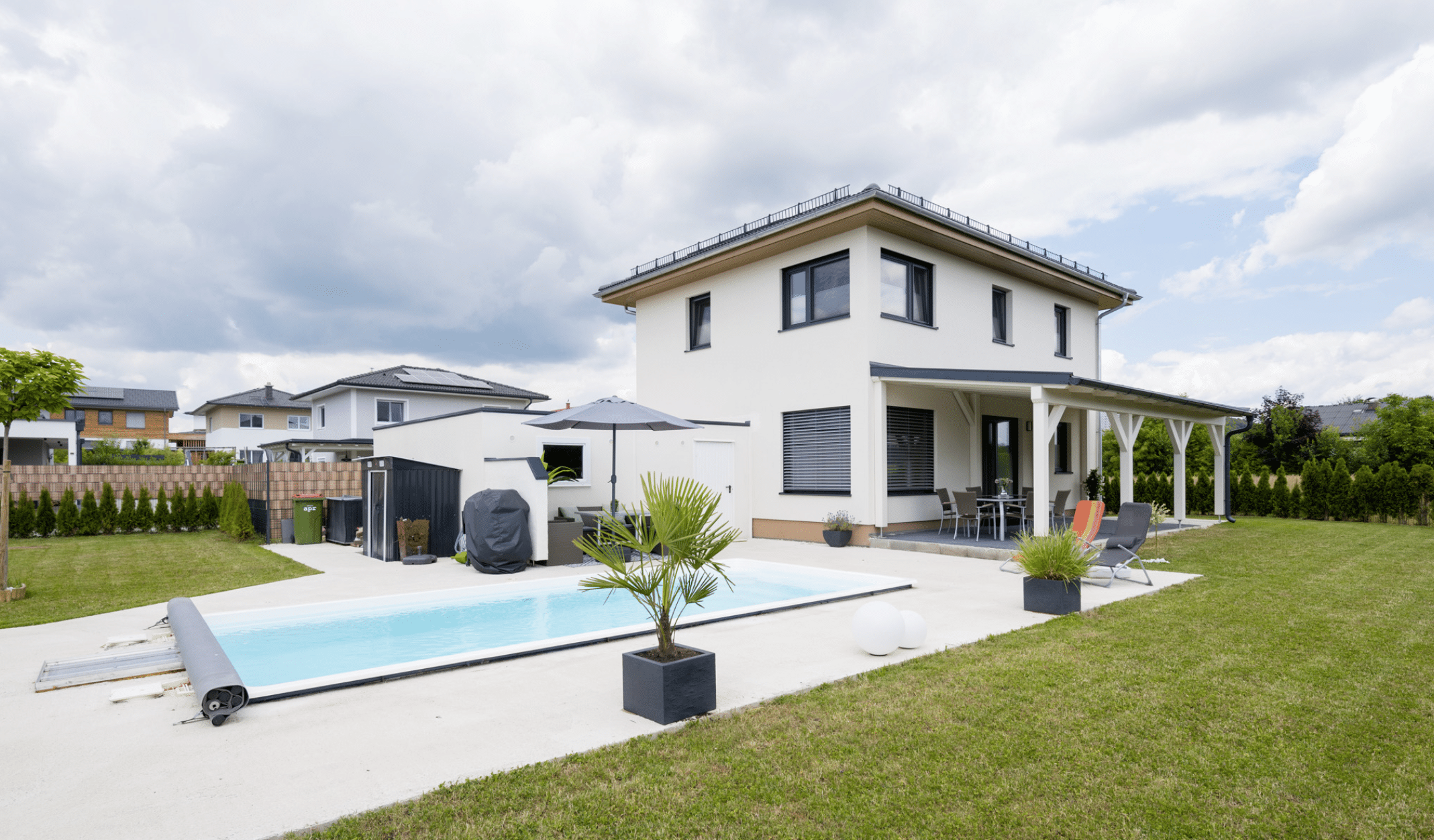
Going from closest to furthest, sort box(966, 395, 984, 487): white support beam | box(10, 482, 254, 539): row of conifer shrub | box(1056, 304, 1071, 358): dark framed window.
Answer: box(10, 482, 254, 539): row of conifer shrub, box(966, 395, 984, 487): white support beam, box(1056, 304, 1071, 358): dark framed window

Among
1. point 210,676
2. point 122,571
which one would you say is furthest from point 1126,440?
point 122,571

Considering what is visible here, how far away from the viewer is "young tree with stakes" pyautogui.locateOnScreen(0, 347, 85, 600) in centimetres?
811

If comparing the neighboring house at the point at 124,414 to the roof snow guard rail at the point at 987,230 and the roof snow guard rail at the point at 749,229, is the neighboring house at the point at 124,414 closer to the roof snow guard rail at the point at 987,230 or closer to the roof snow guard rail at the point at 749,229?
the roof snow guard rail at the point at 749,229

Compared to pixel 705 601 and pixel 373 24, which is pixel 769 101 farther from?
pixel 705 601

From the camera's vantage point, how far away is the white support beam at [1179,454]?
16.0 m

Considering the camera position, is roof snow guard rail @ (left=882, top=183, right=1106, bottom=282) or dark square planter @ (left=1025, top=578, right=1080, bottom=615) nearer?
dark square planter @ (left=1025, top=578, right=1080, bottom=615)

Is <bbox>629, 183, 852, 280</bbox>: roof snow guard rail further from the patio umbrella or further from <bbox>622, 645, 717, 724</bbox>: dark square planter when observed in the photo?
<bbox>622, 645, 717, 724</bbox>: dark square planter

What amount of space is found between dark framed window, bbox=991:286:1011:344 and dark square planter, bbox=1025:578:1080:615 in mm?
10298

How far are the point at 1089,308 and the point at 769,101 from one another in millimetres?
11605

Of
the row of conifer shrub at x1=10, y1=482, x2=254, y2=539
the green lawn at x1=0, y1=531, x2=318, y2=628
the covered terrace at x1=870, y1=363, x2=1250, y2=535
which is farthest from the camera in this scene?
the row of conifer shrub at x1=10, y1=482, x2=254, y2=539

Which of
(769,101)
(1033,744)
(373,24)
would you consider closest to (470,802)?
(1033,744)

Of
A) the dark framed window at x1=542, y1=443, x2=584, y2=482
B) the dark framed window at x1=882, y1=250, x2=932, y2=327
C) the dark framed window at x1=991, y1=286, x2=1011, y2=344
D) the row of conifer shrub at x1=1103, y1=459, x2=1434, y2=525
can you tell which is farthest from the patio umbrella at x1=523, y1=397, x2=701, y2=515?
the row of conifer shrub at x1=1103, y1=459, x2=1434, y2=525

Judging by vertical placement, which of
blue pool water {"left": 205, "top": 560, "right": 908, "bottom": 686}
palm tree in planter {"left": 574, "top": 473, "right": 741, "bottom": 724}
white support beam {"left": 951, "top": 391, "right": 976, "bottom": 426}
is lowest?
blue pool water {"left": 205, "top": 560, "right": 908, "bottom": 686}

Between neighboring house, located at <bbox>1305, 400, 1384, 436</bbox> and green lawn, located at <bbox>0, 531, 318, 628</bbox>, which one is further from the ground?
neighboring house, located at <bbox>1305, 400, 1384, 436</bbox>
